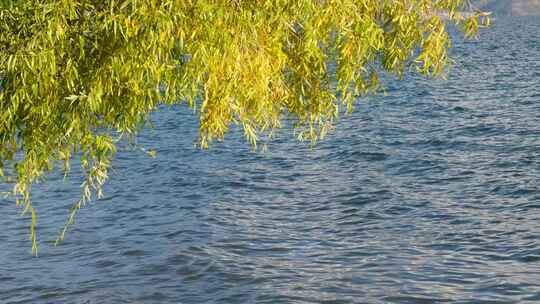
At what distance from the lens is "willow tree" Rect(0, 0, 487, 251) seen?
443 inches

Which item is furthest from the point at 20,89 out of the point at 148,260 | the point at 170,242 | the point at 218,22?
the point at 170,242

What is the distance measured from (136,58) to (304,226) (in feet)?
54.3

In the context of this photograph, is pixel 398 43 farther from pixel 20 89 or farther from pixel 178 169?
pixel 178 169

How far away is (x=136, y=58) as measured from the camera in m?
11.4

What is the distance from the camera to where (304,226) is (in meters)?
27.2

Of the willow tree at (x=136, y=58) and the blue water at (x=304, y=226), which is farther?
the blue water at (x=304, y=226)

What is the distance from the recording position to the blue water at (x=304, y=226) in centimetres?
2119

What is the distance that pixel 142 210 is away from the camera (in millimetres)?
30297

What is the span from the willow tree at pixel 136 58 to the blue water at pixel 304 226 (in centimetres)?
866

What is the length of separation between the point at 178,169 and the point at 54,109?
26505mm

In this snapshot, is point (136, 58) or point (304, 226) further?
point (304, 226)

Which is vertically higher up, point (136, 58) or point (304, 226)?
point (136, 58)

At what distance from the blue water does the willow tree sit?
341 inches

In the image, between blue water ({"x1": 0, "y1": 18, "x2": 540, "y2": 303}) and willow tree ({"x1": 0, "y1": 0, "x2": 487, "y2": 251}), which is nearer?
willow tree ({"x1": 0, "y1": 0, "x2": 487, "y2": 251})
